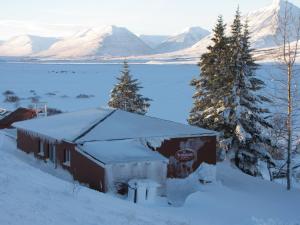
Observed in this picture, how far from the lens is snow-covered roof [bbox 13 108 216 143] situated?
21.4 m

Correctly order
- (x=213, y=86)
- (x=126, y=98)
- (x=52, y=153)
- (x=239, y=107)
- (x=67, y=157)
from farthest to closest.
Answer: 1. (x=126, y=98)
2. (x=213, y=86)
3. (x=239, y=107)
4. (x=52, y=153)
5. (x=67, y=157)

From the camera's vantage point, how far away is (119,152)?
19.9 m

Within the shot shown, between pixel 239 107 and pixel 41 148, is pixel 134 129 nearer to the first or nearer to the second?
pixel 41 148

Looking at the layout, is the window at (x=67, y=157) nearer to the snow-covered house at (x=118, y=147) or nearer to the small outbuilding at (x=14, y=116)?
the snow-covered house at (x=118, y=147)

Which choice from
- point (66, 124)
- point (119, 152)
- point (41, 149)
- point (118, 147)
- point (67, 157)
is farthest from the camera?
point (41, 149)

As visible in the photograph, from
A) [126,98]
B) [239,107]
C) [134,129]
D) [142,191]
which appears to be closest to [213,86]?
[239,107]

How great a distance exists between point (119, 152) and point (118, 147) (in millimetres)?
622

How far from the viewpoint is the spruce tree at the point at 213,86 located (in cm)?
2686

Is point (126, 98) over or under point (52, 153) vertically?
over

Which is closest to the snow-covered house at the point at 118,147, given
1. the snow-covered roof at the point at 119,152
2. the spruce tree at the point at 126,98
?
the snow-covered roof at the point at 119,152

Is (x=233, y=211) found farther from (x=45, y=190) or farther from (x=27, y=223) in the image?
(x=27, y=223)

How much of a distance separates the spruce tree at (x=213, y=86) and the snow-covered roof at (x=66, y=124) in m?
6.01

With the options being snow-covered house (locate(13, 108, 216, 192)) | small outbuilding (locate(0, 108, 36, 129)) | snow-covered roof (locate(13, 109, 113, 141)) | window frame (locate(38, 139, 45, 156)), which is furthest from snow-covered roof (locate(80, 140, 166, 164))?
small outbuilding (locate(0, 108, 36, 129))

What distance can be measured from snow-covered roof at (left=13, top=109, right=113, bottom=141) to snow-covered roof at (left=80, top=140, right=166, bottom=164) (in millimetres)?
1214
